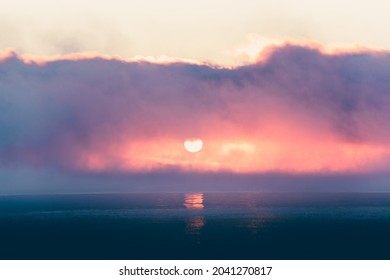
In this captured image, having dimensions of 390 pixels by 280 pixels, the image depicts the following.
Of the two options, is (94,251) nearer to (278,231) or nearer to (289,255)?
(289,255)

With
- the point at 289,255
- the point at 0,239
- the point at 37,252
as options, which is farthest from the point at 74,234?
the point at 289,255

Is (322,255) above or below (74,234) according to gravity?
below

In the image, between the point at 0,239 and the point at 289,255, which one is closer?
the point at 289,255

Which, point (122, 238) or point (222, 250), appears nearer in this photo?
point (222, 250)

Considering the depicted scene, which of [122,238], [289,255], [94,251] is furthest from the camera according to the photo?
[122,238]

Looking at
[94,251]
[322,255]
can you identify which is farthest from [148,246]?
[322,255]
